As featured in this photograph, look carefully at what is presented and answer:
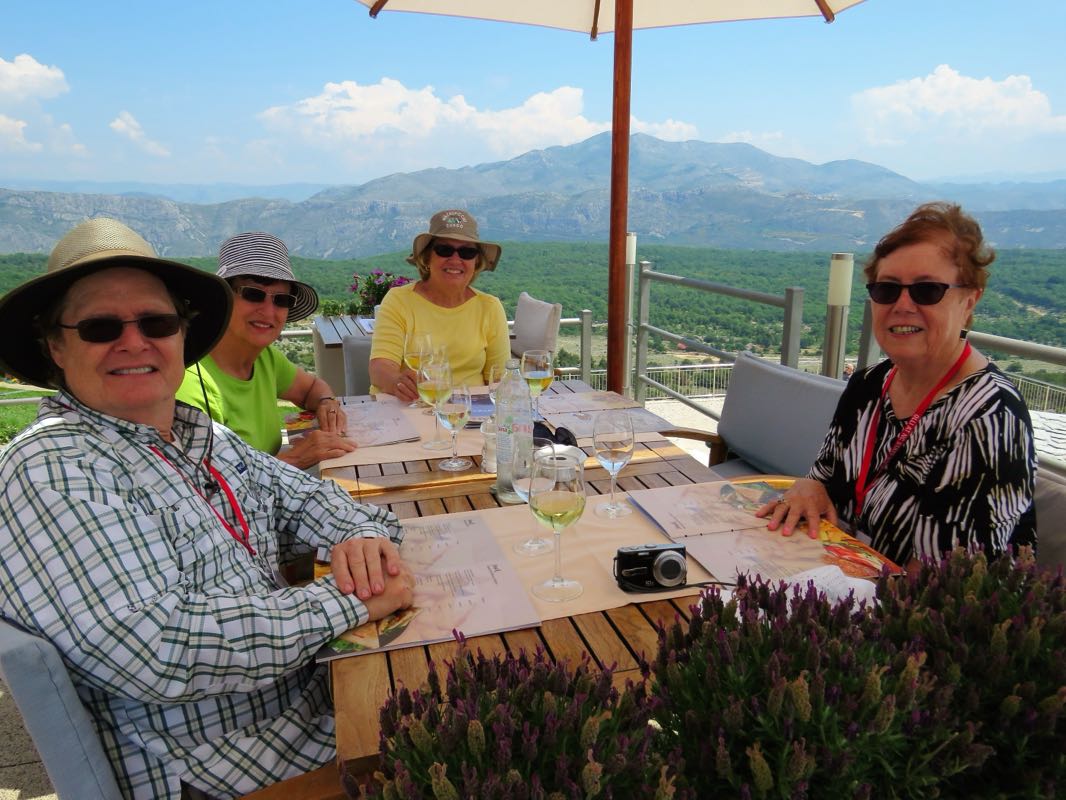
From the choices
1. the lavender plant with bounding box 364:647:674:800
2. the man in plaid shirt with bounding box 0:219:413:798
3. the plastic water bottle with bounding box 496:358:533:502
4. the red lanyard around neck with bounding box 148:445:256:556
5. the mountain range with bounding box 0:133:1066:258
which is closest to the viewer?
the lavender plant with bounding box 364:647:674:800

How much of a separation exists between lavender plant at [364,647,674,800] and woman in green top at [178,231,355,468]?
5.68ft

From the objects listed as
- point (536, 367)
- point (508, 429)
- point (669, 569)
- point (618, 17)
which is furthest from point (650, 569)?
point (618, 17)

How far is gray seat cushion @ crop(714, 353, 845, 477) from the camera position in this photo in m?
2.54

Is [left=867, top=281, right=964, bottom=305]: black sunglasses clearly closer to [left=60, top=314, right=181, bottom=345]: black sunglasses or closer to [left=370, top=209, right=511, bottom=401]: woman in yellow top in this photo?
[left=60, top=314, right=181, bottom=345]: black sunglasses

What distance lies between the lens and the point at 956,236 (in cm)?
177

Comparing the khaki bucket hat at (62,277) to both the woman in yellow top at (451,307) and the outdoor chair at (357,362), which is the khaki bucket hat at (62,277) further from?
the outdoor chair at (357,362)

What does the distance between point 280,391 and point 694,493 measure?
6.02ft

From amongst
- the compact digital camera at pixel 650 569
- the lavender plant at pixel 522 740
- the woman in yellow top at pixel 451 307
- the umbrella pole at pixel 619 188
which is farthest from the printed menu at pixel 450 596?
the umbrella pole at pixel 619 188

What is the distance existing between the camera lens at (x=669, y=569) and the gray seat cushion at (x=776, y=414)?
125 centimetres

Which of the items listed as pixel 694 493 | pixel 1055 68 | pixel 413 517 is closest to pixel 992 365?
pixel 694 493

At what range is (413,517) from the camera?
1.77 metres

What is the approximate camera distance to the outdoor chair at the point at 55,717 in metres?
0.99

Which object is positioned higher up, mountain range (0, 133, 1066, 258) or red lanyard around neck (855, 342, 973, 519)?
mountain range (0, 133, 1066, 258)

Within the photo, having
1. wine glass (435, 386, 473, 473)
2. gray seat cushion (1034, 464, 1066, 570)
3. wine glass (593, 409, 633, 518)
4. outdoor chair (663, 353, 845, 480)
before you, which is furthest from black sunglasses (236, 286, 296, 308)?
gray seat cushion (1034, 464, 1066, 570)
